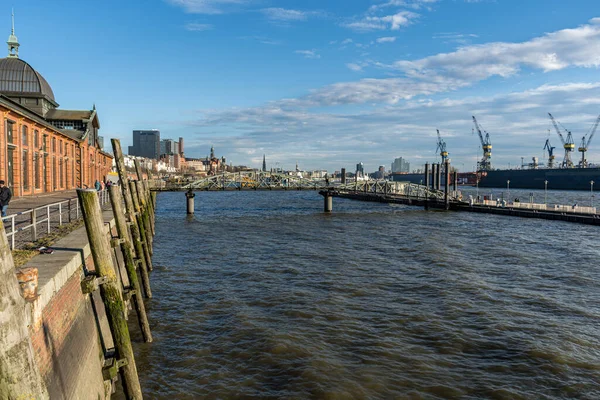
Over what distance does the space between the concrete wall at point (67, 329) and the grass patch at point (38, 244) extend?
283 millimetres

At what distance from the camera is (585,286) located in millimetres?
22062

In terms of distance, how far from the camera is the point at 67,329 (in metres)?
8.54

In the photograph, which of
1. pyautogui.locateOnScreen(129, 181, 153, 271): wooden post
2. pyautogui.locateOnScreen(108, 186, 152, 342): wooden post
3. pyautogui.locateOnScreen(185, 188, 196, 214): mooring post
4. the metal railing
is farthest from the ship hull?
pyautogui.locateOnScreen(108, 186, 152, 342): wooden post

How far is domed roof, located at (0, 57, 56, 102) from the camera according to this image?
62.6 meters

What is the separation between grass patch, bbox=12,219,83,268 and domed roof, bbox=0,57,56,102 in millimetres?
57904

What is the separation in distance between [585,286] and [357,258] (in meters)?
13.4

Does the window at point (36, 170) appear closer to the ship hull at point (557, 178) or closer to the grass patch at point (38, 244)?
the grass patch at point (38, 244)

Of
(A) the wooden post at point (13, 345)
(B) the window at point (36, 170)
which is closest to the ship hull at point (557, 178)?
(B) the window at point (36, 170)

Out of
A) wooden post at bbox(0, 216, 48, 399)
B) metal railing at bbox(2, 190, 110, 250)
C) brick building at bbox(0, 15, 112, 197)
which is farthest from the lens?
brick building at bbox(0, 15, 112, 197)

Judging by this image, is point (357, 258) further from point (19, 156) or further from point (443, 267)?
point (19, 156)

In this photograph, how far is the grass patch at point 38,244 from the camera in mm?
10437

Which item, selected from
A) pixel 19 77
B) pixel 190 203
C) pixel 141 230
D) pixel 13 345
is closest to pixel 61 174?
pixel 190 203

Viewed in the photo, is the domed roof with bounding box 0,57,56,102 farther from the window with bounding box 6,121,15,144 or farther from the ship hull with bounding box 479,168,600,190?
the ship hull with bounding box 479,168,600,190

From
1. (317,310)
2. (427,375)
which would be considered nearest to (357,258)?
(317,310)
